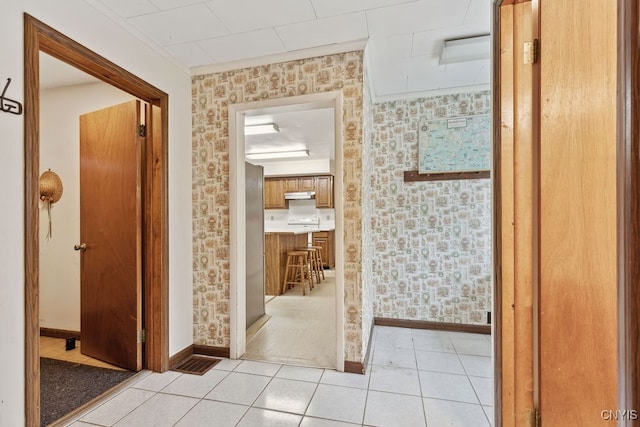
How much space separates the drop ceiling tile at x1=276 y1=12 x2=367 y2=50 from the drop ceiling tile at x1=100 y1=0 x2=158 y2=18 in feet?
2.71

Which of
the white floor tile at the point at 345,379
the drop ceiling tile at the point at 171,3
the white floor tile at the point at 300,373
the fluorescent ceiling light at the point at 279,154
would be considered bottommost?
the white floor tile at the point at 300,373

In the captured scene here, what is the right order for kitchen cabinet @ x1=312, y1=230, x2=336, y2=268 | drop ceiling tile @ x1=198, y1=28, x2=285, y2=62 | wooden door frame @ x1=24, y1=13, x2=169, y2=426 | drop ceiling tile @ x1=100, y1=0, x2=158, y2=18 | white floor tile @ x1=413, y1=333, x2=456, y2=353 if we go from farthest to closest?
kitchen cabinet @ x1=312, y1=230, x2=336, y2=268
white floor tile @ x1=413, y1=333, x2=456, y2=353
drop ceiling tile @ x1=198, y1=28, x2=285, y2=62
drop ceiling tile @ x1=100, y1=0, x2=158, y2=18
wooden door frame @ x1=24, y1=13, x2=169, y2=426

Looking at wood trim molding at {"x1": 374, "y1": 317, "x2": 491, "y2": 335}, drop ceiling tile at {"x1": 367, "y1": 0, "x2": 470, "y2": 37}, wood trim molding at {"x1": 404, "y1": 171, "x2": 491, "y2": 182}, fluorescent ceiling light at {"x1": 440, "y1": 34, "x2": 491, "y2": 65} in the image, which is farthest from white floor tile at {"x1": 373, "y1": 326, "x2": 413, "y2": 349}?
drop ceiling tile at {"x1": 367, "y1": 0, "x2": 470, "y2": 37}

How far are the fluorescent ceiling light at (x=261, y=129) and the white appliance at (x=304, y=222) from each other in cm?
326

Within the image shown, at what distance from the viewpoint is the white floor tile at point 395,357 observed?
2398 mm

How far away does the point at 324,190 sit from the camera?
687 cm

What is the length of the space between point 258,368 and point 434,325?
195 centimetres

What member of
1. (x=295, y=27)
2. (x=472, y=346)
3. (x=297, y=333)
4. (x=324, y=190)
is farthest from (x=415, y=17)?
(x=324, y=190)

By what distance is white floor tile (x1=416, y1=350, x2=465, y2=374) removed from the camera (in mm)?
2323

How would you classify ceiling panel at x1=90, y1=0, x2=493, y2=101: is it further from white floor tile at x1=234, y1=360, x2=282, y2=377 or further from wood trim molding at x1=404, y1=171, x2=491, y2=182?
white floor tile at x1=234, y1=360, x2=282, y2=377

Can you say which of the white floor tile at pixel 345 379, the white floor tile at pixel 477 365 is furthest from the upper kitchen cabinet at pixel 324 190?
the white floor tile at pixel 345 379

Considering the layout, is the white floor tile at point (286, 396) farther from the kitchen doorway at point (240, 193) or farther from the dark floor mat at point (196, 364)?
the dark floor mat at point (196, 364)
